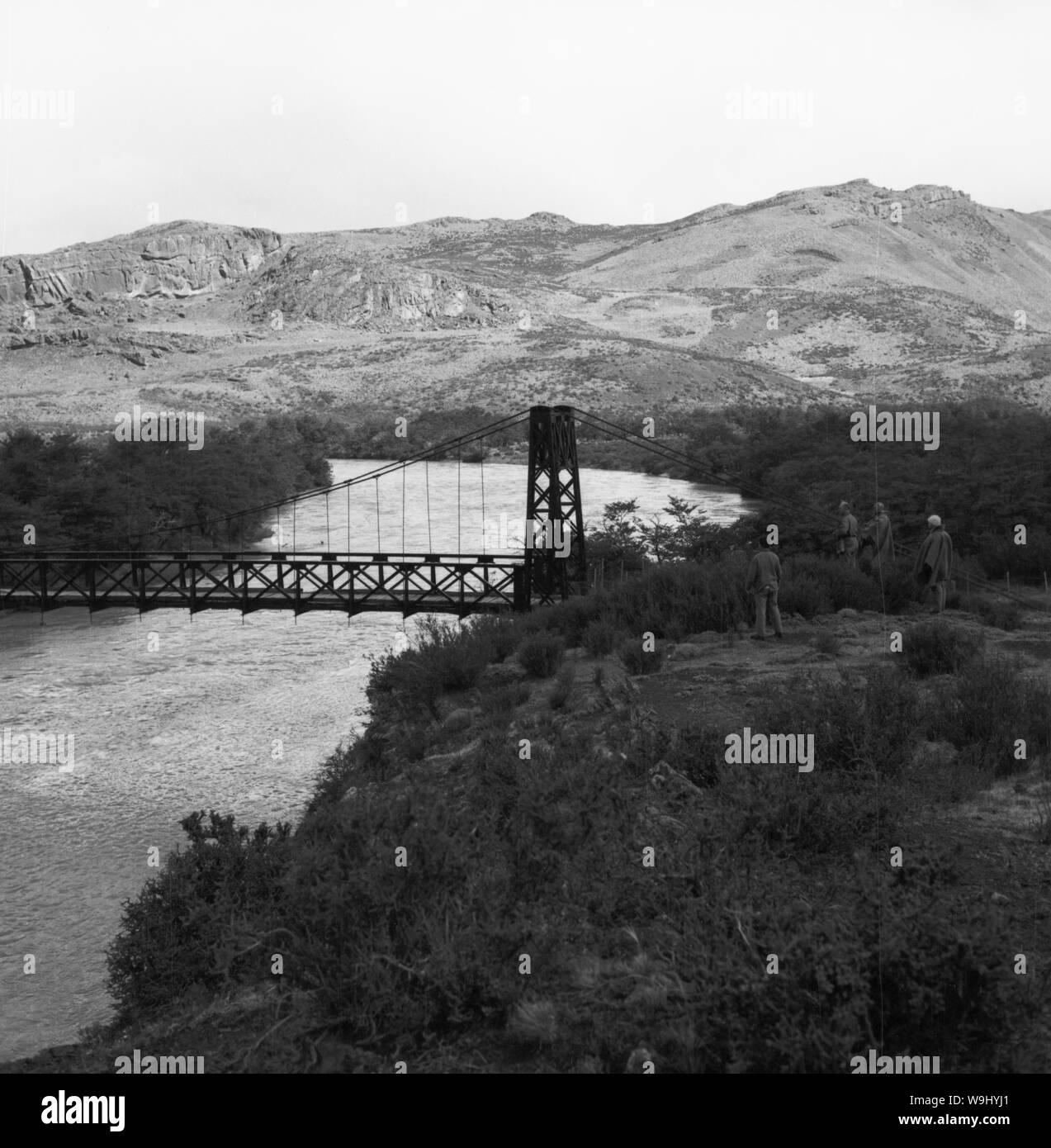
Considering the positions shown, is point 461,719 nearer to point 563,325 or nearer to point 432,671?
point 432,671

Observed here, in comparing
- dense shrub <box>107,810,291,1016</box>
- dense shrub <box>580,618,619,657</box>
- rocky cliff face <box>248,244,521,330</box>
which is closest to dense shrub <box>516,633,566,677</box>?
dense shrub <box>580,618,619,657</box>

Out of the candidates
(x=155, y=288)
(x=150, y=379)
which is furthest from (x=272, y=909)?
(x=155, y=288)

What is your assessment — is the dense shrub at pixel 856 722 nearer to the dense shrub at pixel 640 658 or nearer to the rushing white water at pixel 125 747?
the dense shrub at pixel 640 658

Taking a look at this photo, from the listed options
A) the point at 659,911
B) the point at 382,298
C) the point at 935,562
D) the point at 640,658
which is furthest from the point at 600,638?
the point at 382,298

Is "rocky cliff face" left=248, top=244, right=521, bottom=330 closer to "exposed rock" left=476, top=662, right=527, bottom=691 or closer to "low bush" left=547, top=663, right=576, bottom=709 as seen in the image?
"exposed rock" left=476, top=662, right=527, bottom=691

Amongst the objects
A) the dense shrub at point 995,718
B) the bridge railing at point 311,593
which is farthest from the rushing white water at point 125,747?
the dense shrub at point 995,718

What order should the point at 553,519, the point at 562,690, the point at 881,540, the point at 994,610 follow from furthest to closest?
1. the point at 553,519
2. the point at 881,540
3. the point at 994,610
4. the point at 562,690
